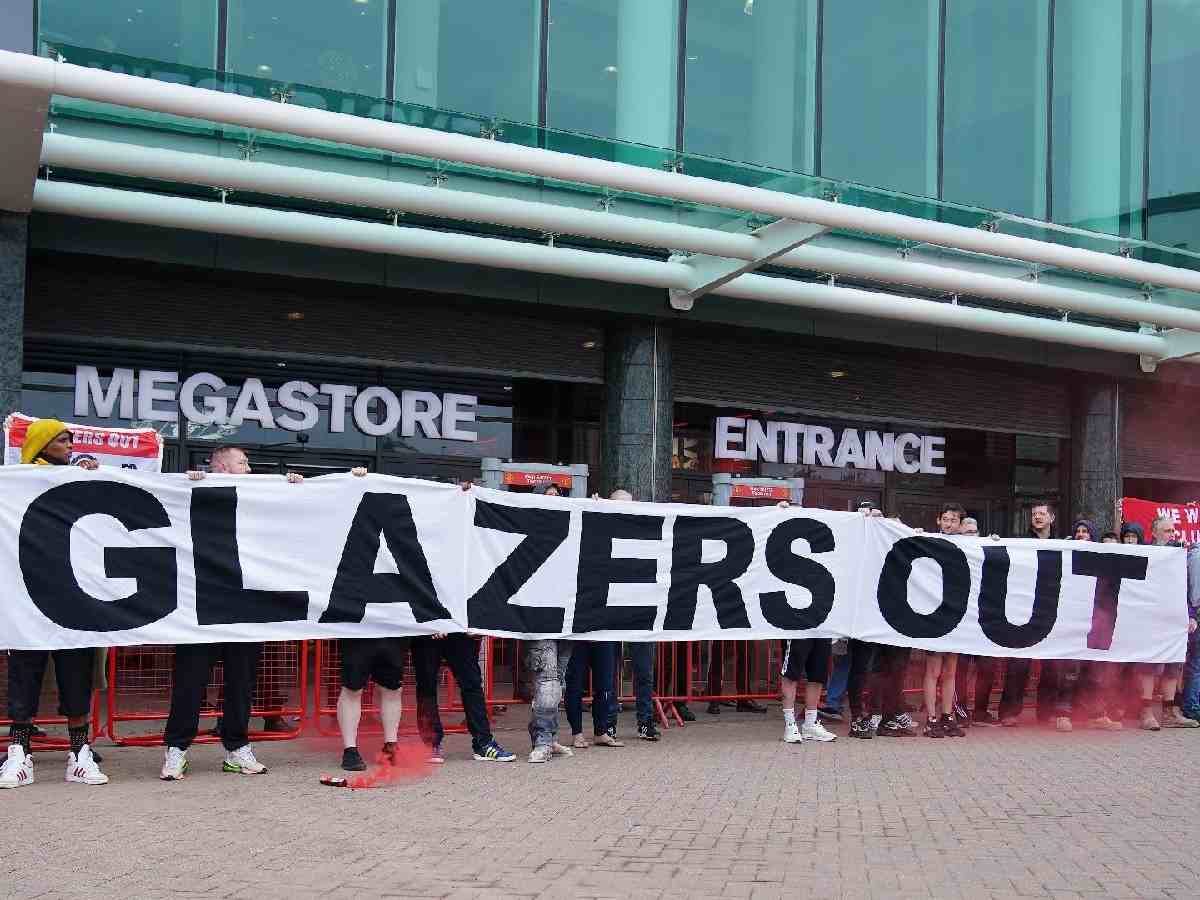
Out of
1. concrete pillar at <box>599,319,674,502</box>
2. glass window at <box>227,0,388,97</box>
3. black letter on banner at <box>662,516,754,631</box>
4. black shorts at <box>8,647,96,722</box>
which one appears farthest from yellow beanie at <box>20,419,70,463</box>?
concrete pillar at <box>599,319,674,502</box>

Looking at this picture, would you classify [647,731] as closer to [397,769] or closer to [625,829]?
[397,769]

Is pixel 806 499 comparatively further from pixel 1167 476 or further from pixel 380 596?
pixel 380 596

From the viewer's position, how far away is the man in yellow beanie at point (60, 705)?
8.08 m

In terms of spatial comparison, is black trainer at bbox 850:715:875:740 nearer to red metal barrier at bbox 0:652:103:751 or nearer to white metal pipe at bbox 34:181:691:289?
white metal pipe at bbox 34:181:691:289

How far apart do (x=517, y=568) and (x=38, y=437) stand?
11.1 feet

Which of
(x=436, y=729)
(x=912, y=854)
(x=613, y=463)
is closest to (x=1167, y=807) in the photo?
(x=912, y=854)

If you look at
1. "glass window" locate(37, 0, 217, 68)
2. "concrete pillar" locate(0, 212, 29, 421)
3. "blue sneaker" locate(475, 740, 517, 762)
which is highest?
"glass window" locate(37, 0, 217, 68)

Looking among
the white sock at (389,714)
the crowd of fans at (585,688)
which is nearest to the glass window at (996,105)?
the crowd of fans at (585,688)

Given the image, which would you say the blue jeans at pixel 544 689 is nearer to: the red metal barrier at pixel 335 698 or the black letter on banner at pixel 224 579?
the red metal barrier at pixel 335 698

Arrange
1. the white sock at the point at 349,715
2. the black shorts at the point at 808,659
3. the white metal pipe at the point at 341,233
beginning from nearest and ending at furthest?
the white sock at the point at 349,715, the black shorts at the point at 808,659, the white metal pipe at the point at 341,233

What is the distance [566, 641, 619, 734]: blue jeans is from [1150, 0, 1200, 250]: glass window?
39.5 ft

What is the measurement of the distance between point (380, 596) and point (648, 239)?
531cm

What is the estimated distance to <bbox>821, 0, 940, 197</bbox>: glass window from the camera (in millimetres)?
16359

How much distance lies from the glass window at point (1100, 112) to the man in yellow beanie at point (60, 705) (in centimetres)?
1403
